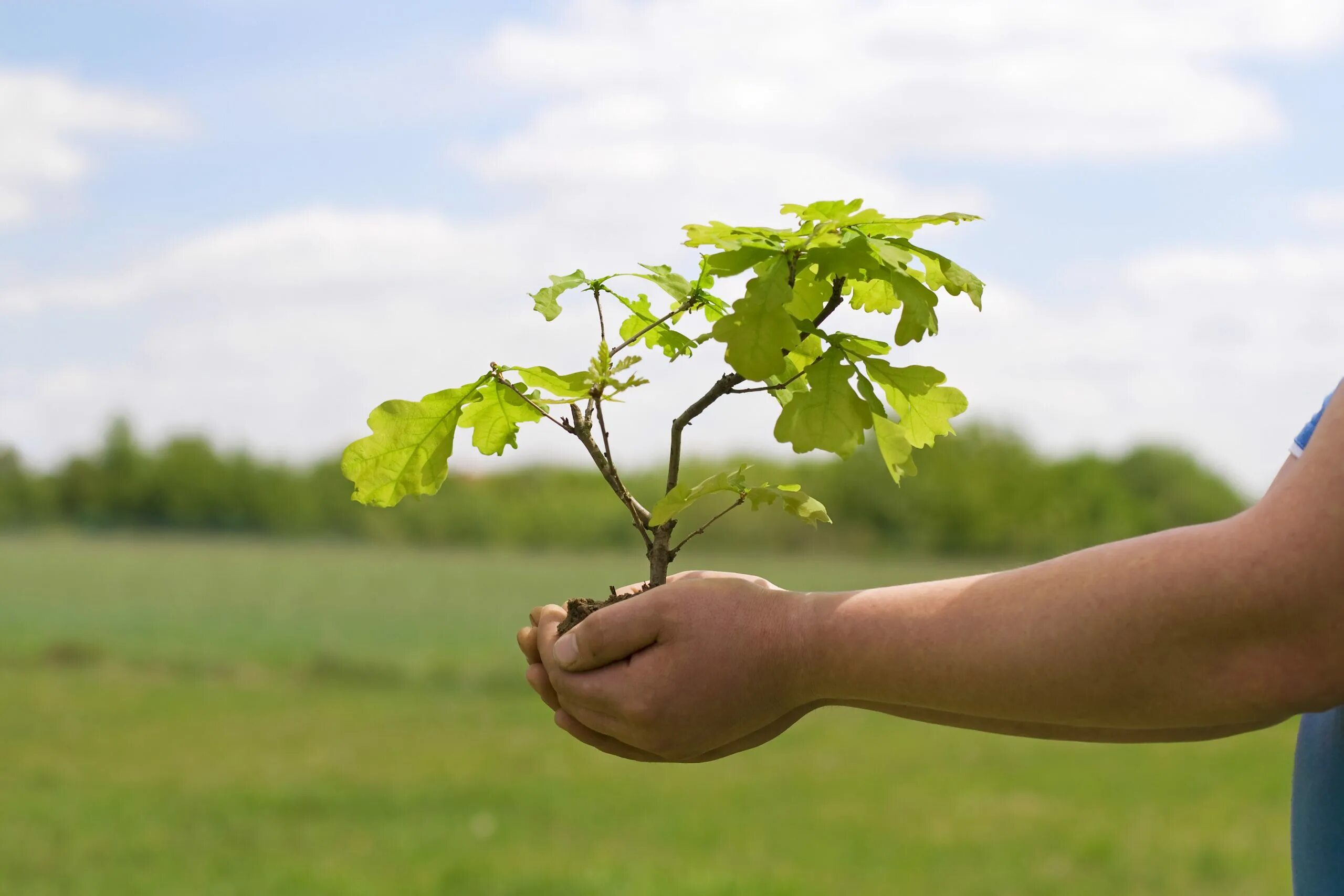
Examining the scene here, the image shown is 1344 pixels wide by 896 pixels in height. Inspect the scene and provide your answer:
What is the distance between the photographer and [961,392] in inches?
62.9

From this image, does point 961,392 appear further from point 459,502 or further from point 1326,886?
point 459,502

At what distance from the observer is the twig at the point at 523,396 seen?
5.21 feet

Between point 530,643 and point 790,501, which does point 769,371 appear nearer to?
point 790,501

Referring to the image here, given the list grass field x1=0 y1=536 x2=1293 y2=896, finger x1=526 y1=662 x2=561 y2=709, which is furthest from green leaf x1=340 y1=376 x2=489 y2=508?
grass field x1=0 y1=536 x2=1293 y2=896

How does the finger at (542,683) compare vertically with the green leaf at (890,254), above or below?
below

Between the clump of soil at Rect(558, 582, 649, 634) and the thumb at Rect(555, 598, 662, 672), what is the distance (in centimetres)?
11

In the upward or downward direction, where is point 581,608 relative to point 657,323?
downward

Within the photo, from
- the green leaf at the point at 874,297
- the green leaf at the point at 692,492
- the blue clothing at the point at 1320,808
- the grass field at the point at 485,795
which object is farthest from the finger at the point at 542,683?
the grass field at the point at 485,795

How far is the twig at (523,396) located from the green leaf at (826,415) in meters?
0.30

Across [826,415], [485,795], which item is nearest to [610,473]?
[826,415]

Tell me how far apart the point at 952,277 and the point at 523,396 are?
58 cm

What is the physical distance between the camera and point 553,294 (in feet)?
5.11

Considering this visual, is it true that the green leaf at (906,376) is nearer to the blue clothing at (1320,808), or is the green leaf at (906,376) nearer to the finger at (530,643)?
the blue clothing at (1320,808)

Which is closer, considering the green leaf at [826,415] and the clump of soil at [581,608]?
the green leaf at [826,415]
